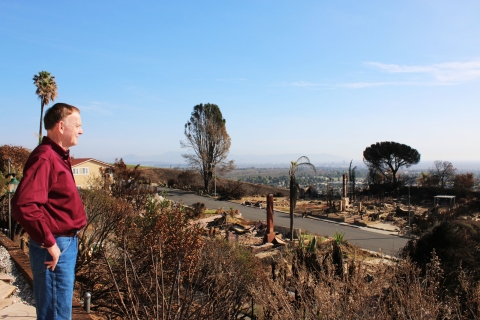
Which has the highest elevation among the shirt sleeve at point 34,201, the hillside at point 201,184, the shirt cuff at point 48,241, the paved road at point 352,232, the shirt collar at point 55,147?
the shirt collar at point 55,147

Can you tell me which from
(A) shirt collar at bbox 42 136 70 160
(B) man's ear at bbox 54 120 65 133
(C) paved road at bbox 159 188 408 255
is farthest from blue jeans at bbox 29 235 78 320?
(C) paved road at bbox 159 188 408 255

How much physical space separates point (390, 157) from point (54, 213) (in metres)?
45.6

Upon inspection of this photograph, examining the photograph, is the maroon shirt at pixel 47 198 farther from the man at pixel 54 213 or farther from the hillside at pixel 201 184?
the hillside at pixel 201 184

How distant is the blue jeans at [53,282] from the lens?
8.23 feet

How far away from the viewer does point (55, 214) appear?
2.52m

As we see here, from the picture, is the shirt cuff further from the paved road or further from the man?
the paved road

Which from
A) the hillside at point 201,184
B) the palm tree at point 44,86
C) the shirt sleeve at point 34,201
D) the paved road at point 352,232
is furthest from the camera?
the hillside at point 201,184

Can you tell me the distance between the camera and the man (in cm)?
234

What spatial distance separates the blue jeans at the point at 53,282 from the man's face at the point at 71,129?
62cm

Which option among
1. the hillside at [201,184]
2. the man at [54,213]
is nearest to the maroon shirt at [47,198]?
the man at [54,213]

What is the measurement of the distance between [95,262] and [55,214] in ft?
12.1

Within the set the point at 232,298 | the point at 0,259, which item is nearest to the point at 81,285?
the point at 0,259

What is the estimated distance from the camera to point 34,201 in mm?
2258

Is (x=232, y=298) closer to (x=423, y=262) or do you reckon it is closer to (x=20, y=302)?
(x=20, y=302)
